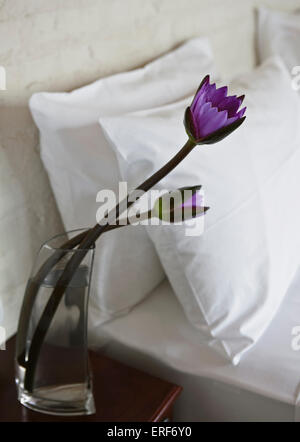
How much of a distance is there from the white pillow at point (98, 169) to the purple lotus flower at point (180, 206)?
0.85ft

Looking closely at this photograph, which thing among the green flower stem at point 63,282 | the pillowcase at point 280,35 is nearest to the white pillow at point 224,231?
the green flower stem at point 63,282

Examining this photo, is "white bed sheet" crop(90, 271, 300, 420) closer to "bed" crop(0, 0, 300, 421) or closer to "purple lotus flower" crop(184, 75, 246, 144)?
"bed" crop(0, 0, 300, 421)

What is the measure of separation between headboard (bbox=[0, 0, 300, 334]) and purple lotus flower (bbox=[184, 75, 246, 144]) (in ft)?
1.33

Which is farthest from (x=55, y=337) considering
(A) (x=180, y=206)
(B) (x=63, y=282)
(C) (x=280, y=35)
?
(C) (x=280, y=35)

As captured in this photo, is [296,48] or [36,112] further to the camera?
[296,48]

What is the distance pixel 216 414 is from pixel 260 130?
544mm

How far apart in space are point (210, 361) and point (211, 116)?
496 mm

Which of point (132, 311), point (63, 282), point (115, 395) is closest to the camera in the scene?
point (63, 282)

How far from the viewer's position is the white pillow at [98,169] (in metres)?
0.99

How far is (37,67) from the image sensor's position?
1.01 meters

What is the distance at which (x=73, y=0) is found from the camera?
1051 millimetres

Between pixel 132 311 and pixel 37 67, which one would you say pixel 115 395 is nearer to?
pixel 132 311

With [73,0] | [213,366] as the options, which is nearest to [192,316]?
[213,366]
